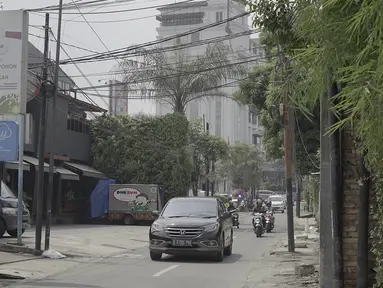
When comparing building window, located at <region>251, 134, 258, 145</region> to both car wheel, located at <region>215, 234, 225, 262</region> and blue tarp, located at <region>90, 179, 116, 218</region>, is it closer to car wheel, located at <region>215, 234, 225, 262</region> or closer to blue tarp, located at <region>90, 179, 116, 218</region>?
blue tarp, located at <region>90, 179, 116, 218</region>

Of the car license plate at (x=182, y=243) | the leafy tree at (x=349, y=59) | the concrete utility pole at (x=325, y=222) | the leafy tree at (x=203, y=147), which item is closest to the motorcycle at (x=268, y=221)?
the car license plate at (x=182, y=243)

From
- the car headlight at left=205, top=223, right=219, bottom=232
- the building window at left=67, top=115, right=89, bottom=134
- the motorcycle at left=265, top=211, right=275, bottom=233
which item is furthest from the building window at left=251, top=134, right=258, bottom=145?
the car headlight at left=205, top=223, right=219, bottom=232

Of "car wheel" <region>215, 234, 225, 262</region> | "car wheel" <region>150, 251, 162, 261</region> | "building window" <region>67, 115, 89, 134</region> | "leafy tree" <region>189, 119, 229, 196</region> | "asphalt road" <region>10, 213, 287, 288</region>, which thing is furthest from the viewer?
"leafy tree" <region>189, 119, 229, 196</region>

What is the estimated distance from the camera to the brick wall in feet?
27.4

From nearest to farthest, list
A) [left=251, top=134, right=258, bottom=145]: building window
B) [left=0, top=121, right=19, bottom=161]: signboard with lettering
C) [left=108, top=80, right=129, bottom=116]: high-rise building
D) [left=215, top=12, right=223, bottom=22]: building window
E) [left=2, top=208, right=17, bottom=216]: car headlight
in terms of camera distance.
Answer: [left=0, top=121, right=19, bottom=161]: signboard with lettering, [left=2, top=208, right=17, bottom=216]: car headlight, [left=108, top=80, right=129, bottom=116]: high-rise building, [left=215, top=12, right=223, bottom=22]: building window, [left=251, top=134, right=258, bottom=145]: building window

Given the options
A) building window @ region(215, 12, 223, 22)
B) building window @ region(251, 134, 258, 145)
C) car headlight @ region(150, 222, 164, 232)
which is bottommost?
car headlight @ region(150, 222, 164, 232)

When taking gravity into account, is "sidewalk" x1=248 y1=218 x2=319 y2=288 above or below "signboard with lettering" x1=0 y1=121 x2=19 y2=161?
below

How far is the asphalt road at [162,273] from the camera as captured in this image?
10.8 m

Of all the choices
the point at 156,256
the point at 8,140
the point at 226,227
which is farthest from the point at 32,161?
the point at 226,227

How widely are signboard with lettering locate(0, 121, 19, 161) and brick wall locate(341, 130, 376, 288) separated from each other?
960cm

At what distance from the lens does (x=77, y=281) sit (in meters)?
11.1

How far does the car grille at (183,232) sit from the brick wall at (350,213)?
5.93 meters

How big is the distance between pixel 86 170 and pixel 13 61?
63.5 ft

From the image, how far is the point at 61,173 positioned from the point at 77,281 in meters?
19.4
